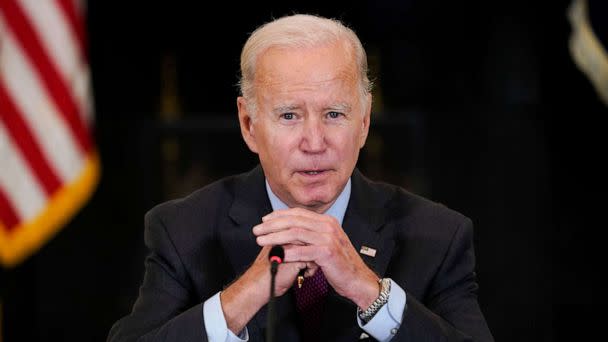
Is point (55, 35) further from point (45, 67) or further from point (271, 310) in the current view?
point (271, 310)

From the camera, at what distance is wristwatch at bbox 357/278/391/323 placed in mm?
2277

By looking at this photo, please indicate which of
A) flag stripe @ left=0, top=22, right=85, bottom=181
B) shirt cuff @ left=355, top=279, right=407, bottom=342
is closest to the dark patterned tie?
shirt cuff @ left=355, top=279, right=407, bottom=342

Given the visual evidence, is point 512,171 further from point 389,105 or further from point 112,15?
point 112,15

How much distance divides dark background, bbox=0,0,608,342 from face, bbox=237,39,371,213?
2264 millimetres

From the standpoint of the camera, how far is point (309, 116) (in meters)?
2.34

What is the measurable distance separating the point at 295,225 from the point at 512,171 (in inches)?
105

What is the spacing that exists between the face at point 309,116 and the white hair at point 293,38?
2cm

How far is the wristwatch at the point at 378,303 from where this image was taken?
2.28 m

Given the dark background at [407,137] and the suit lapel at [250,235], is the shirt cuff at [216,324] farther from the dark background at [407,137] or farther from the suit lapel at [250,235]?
the dark background at [407,137]

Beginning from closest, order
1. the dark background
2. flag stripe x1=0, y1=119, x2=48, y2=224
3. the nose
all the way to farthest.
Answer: the nose, flag stripe x1=0, y1=119, x2=48, y2=224, the dark background

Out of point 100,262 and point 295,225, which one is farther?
point 100,262

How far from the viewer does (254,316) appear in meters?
2.46

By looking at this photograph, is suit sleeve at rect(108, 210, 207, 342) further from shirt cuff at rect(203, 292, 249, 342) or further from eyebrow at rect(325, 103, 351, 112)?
eyebrow at rect(325, 103, 351, 112)

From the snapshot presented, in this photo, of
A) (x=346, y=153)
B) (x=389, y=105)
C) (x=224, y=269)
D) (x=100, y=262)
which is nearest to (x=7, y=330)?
(x=100, y=262)
